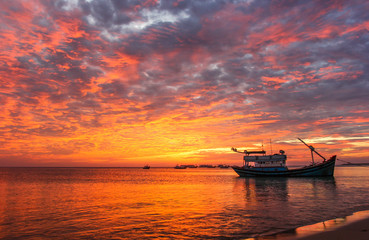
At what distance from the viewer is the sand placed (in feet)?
39.0

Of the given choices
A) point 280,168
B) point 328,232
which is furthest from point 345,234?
point 280,168

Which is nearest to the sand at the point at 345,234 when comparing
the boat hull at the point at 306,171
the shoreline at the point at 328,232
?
the shoreline at the point at 328,232

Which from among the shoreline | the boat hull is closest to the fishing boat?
the boat hull

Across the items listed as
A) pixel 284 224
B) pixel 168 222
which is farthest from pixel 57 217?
pixel 284 224

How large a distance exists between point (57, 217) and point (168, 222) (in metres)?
10.2

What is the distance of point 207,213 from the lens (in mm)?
22250

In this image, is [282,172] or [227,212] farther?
[282,172]

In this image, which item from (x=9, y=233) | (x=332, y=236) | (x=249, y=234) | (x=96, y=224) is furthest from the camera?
(x=96, y=224)

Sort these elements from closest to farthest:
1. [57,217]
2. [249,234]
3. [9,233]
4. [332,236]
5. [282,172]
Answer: [332,236]
[249,234]
[9,233]
[57,217]
[282,172]

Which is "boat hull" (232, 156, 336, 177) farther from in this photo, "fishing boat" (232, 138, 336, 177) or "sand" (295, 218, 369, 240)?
"sand" (295, 218, 369, 240)

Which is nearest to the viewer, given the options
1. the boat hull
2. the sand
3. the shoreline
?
the sand

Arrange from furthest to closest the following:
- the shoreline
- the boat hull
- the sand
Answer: the boat hull
the shoreline
the sand

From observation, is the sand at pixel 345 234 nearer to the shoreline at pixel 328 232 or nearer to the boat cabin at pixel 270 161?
the shoreline at pixel 328 232

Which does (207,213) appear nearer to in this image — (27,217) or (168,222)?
(168,222)
